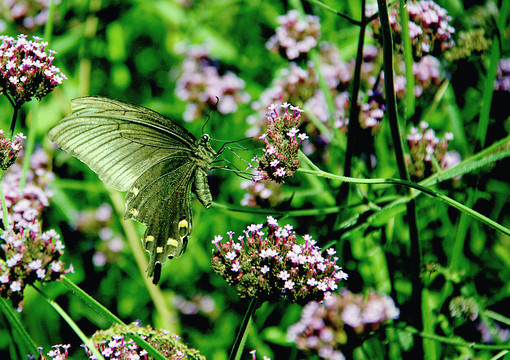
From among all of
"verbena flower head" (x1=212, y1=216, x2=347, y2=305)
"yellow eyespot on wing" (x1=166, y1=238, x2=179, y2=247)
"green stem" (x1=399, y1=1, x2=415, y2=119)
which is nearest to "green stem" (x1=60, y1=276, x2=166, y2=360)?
"verbena flower head" (x1=212, y1=216, x2=347, y2=305)

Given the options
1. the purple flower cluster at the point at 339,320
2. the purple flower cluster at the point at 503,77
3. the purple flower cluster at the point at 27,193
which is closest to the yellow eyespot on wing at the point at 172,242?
the purple flower cluster at the point at 27,193

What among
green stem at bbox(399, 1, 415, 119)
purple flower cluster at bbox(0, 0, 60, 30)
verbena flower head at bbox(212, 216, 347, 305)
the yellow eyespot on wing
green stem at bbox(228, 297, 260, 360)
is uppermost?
purple flower cluster at bbox(0, 0, 60, 30)

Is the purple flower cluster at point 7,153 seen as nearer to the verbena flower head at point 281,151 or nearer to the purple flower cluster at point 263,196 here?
the verbena flower head at point 281,151

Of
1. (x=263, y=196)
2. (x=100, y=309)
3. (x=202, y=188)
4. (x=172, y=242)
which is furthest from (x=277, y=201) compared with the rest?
(x=100, y=309)

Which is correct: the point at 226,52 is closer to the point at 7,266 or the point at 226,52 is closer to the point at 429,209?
the point at 429,209

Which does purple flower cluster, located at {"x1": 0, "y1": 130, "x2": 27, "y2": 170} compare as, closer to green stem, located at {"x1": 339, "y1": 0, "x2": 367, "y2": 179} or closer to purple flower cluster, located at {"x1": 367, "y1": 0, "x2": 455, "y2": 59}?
green stem, located at {"x1": 339, "y1": 0, "x2": 367, "y2": 179}
